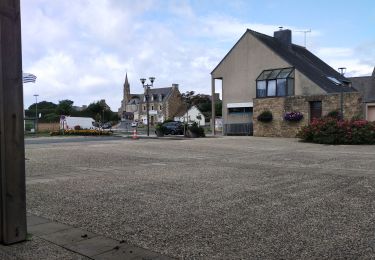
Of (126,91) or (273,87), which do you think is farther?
(126,91)

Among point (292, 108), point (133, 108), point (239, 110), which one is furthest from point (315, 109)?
point (133, 108)

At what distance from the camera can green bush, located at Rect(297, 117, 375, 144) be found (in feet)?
75.2

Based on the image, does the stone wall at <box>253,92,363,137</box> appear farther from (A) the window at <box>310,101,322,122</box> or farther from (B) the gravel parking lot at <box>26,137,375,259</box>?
(B) the gravel parking lot at <box>26,137,375,259</box>

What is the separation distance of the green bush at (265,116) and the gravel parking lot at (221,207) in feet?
67.0

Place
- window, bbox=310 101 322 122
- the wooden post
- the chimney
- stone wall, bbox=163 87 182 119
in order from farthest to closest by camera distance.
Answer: stone wall, bbox=163 87 182 119 → the chimney → window, bbox=310 101 322 122 → the wooden post

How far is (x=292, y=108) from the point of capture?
3111cm

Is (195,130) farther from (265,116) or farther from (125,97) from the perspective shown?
(125,97)

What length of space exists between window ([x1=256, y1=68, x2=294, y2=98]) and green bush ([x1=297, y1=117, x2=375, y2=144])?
31.5ft

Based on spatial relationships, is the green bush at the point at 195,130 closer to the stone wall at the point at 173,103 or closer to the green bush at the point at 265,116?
the green bush at the point at 265,116

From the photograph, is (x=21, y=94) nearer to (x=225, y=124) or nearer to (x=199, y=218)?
(x=199, y=218)

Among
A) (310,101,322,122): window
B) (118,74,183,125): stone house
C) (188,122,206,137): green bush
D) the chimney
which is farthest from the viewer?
(118,74,183,125): stone house

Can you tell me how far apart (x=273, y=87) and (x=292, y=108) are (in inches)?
157

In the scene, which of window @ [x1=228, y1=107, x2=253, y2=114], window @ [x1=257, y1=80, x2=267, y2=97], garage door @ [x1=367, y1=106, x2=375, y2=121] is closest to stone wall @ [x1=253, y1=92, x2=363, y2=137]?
window @ [x1=257, y1=80, x2=267, y2=97]

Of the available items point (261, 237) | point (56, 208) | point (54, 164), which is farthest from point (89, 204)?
point (54, 164)
